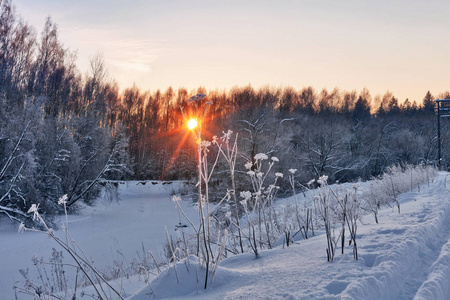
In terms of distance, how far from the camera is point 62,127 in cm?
2338

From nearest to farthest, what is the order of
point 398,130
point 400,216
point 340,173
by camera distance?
point 400,216, point 340,173, point 398,130

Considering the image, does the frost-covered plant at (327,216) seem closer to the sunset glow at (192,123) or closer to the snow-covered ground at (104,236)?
the sunset glow at (192,123)

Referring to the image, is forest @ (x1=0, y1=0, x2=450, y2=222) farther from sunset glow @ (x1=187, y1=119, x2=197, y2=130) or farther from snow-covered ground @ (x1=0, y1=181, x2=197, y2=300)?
sunset glow @ (x1=187, y1=119, x2=197, y2=130)

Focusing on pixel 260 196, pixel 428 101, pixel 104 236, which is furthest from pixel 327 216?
pixel 428 101

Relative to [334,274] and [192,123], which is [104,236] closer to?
[334,274]

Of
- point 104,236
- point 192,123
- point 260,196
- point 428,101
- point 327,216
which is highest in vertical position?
point 428,101

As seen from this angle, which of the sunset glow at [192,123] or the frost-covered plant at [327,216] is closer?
the sunset glow at [192,123]

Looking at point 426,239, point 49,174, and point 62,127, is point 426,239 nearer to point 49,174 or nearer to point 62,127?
point 49,174

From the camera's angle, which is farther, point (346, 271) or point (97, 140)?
point (97, 140)

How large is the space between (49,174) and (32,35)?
14652mm

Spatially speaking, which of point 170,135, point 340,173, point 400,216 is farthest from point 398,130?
point 400,216

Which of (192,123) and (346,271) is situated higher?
(192,123)

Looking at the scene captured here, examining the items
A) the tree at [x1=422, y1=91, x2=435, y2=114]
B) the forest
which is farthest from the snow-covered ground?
the tree at [x1=422, y1=91, x2=435, y2=114]

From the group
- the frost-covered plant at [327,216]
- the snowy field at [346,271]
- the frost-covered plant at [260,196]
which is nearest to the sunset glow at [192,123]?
the frost-covered plant at [260,196]
